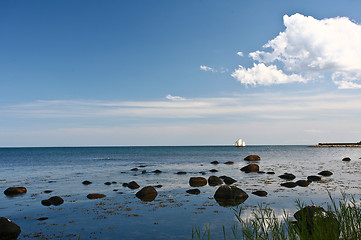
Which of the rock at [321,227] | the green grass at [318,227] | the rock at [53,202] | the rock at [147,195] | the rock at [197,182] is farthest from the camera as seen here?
the rock at [197,182]

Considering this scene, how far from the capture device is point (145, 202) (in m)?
24.3

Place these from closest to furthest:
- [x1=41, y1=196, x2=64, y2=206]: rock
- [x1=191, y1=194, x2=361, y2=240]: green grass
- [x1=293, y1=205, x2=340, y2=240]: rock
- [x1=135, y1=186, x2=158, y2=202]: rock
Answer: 1. [x1=293, y1=205, x2=340, y2=240]: rock
2. [x1=191, y1=194, x2=361, y2=240]: green grass
3. [x1=41, y1=196, x2=64, y2=206]: rock
4. [x1=135, y1=186, x2=158, y2=202]: rock

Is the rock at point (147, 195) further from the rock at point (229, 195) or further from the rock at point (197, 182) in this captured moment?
the rock at point (197, 182)

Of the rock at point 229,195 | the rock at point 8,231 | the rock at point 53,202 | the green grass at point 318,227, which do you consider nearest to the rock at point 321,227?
the green grass at point 318,227

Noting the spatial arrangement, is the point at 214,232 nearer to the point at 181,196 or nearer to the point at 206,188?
the point at 181,196

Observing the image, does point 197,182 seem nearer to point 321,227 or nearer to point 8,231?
point 8,231

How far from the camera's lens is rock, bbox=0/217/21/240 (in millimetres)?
15203

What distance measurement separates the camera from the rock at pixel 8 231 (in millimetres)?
15203

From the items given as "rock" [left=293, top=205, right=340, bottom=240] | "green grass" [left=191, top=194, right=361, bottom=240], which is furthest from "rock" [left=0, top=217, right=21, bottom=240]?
"rock" [left=293, top=205, right=340, bottom=240]

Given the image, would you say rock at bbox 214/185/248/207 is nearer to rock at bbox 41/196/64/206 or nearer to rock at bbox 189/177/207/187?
rock at bbox 189/177/207/187

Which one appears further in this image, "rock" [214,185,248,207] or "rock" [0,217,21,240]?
"rock" [214,185,248,207]

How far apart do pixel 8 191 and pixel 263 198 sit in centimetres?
2696

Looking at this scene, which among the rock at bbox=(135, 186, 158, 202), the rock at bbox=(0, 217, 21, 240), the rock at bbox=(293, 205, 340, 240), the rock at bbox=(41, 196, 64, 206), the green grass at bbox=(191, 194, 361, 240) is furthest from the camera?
the rock at bbox=(135, 186, 158, 202)

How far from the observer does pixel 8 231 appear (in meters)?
15.4
